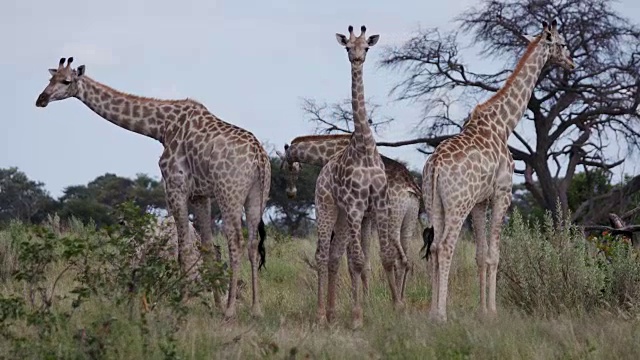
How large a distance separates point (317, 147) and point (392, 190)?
1.14 meters

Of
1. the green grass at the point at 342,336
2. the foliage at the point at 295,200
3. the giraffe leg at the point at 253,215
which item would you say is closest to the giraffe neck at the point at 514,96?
the green grass at the point at 342,336

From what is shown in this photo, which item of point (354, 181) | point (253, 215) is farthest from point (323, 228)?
point (253, 215)

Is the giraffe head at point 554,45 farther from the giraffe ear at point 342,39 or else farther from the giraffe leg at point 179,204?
the giraffe leg at point 179,204

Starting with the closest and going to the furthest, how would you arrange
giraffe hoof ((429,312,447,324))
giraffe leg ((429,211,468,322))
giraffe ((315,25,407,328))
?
giraffe hoof ((429,312,447,324)) < giraffe leg ((429,211,468,322)) < giraffe ((315,25,407,328))

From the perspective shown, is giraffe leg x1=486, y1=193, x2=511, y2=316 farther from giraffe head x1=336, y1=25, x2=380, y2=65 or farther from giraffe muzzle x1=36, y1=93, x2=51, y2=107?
giraffe muzzle x1=36, y1=93, x2=51, y2=107

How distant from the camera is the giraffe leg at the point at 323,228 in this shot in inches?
379

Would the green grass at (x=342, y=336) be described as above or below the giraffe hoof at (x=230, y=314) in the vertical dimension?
below

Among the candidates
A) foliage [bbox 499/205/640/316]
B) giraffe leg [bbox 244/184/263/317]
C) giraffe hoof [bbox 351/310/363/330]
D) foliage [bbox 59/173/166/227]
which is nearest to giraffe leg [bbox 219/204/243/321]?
giraffe leg [bbox 244/184/263/317]

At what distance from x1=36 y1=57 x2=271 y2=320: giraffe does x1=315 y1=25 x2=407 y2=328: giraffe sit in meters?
0.66

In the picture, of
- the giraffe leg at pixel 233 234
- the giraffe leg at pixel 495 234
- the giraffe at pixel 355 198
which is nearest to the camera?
the giraffe at pixel 355 198

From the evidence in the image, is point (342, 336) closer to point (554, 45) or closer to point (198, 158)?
point (198, 158)

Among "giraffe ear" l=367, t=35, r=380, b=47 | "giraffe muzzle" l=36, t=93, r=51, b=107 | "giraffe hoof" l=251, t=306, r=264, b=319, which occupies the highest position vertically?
"giraffe ear" l=367, t=35, r=380, b=47

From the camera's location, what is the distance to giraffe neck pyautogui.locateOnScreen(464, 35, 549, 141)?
1004 centimetres

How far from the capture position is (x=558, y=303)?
9.33 meters
